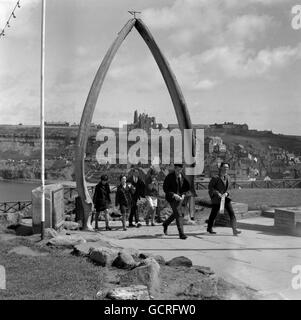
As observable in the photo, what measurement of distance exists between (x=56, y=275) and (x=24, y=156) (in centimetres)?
4835

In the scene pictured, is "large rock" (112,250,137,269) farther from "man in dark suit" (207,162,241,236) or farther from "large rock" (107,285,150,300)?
"man in dark suit" (207,162,241,236)

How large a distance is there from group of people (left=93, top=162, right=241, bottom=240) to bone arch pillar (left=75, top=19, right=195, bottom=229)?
13.6 inches

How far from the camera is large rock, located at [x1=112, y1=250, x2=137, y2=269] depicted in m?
6.04

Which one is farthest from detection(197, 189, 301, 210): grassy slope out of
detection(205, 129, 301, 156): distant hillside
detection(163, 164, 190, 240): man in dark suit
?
detection(205, 129, 301, 156): distant hillside

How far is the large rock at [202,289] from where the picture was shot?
4.98 meters

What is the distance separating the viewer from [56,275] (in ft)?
19.1

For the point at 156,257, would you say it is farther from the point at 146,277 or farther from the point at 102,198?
the point at 102,198

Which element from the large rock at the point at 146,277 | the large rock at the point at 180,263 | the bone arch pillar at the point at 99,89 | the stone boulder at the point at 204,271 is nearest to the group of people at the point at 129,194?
the bone arch pillar at the point at 99,89

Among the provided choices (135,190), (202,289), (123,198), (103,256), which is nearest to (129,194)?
(135,190)

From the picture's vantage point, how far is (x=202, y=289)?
5.12 meters

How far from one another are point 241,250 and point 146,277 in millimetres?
2653

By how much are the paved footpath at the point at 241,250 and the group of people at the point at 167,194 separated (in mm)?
340
